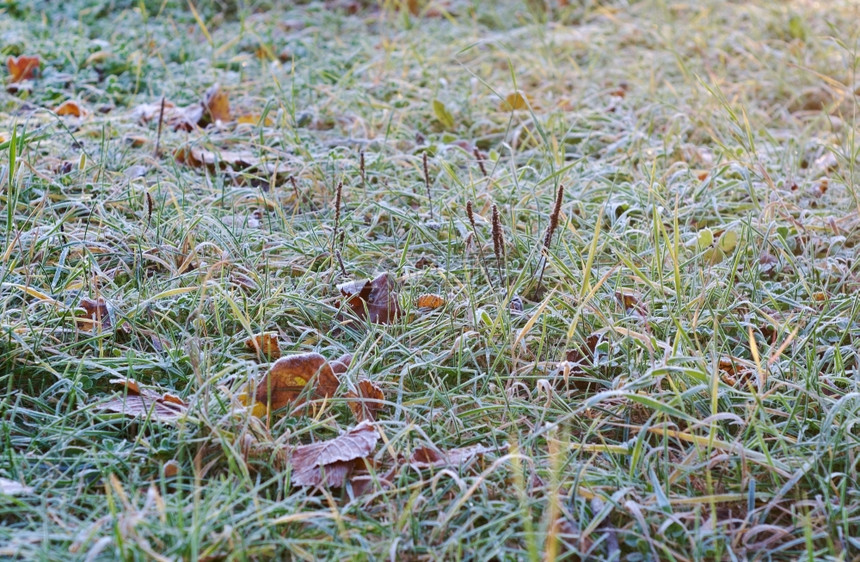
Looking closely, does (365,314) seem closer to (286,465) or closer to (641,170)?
(286,465)

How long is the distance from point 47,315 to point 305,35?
8.75 ft

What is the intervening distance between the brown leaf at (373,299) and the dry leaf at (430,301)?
56 mm

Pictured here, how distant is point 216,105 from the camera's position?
A: 298 centimetres

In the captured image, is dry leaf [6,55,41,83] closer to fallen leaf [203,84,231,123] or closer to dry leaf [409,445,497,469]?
fallen leaf [203,84,231,123]

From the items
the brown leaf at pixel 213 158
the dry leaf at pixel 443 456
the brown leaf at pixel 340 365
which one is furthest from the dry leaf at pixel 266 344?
the brown leaf at pixel 213 158

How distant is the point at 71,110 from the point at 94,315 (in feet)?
4.71

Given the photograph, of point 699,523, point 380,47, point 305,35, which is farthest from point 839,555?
point 305,35

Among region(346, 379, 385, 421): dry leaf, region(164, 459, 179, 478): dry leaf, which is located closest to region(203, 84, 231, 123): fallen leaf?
region(346, 379, 385, 421): dry leaf

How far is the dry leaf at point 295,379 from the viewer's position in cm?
157

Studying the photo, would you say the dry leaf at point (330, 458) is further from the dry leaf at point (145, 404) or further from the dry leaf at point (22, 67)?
the dry leaf at point (22, 67)

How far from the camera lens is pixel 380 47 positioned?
3914 mm

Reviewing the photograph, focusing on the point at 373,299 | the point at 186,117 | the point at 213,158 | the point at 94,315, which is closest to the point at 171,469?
the point at 94,315

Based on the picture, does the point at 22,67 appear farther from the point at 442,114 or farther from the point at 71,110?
the point at 442,114

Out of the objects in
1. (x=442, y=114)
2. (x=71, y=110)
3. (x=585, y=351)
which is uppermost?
(x=71, y=110)
